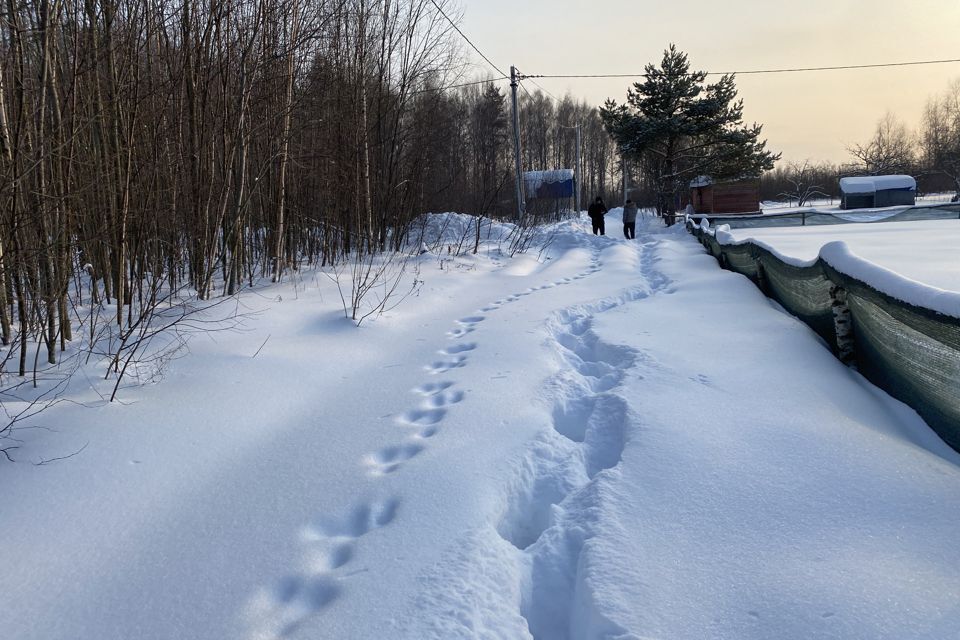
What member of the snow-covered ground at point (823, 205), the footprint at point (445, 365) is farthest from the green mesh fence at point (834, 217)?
the footprint at point (445, 365)

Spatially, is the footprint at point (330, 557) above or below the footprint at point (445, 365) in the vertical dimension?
below

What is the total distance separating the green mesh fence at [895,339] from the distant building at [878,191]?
2929cm

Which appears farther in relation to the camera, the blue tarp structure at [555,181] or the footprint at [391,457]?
the blue tarp structure at [555,181]

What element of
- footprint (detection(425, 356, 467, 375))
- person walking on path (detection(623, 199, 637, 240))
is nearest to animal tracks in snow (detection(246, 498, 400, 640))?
footprint (detection(425, 356, 467, 375))

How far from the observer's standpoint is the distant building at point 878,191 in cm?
2777

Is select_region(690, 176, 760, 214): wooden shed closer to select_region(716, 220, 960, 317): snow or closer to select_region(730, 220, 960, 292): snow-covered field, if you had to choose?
select_region(716, 220, 960, 317): snow

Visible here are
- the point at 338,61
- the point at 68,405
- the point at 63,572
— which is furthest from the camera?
the point at 338,61

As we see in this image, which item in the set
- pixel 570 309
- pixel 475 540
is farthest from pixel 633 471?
pixel 570 309

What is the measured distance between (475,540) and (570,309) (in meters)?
4.50

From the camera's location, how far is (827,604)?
159 cm

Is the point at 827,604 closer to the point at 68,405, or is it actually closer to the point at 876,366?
the point at 876,366

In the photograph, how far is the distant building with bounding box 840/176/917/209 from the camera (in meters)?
27.8

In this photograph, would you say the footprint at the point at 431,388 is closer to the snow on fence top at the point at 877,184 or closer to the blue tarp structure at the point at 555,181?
the blue tarp structure at the point at 555,181

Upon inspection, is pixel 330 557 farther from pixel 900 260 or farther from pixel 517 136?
pixel 517 136
